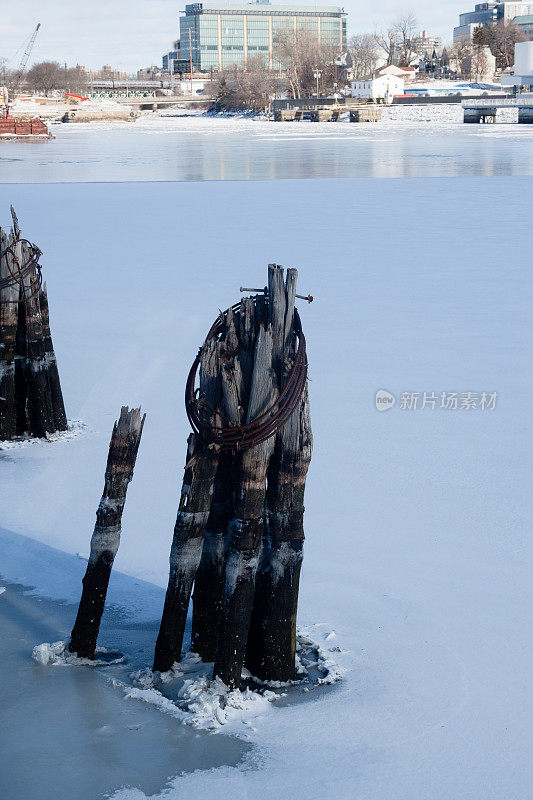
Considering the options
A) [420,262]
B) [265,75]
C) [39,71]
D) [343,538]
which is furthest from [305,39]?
[343,538]

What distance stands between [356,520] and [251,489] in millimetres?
1902

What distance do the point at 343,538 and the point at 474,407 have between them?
2.55m

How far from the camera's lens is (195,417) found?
356 centimetres

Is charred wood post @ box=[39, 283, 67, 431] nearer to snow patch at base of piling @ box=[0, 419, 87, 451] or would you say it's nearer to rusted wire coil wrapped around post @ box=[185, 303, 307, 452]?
snow patch at base of piling @ box=[0, 419, 87, 451]

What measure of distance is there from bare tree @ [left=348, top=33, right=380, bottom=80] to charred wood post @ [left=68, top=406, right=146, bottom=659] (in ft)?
507

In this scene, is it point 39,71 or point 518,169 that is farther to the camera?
point 39,71

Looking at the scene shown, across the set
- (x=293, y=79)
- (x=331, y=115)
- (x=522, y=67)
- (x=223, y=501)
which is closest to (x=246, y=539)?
(x=223, y=501)

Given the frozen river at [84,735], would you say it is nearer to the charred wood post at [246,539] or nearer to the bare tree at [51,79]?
the charred wood post at [246,539]

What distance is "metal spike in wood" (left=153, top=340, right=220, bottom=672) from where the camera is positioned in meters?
3.55

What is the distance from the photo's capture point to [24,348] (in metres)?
6.43

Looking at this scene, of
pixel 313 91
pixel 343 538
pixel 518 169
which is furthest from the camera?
pixel 313 91

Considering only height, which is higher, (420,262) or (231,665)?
(420,262)

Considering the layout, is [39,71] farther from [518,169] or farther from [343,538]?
[343,538]

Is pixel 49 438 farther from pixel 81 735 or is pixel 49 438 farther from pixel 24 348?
pixel 81 735
